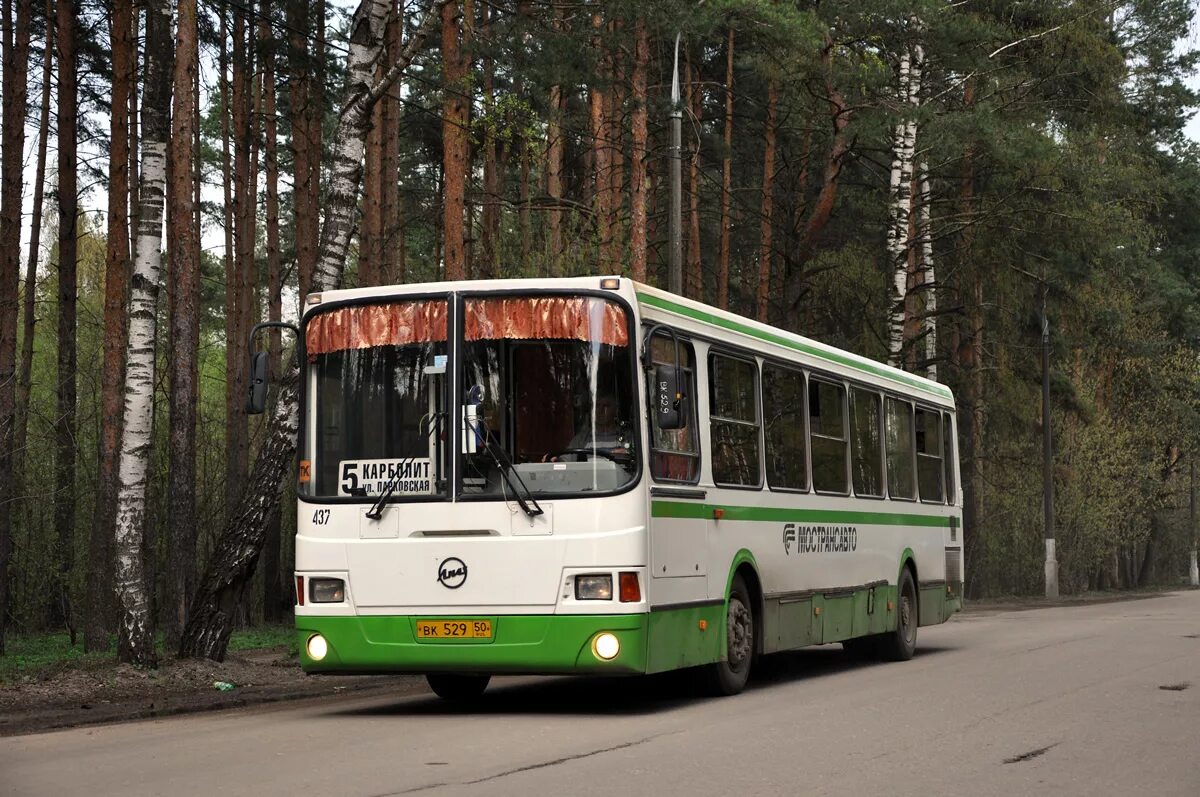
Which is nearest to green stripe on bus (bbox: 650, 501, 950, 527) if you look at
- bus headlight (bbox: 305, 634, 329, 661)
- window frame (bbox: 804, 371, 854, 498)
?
window frame (bbox: 804, 371, 854, 498)

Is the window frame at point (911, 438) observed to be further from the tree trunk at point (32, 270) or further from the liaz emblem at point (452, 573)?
the tree trunk at point (32, 270)

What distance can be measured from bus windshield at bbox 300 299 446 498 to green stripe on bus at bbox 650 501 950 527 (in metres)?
1.76

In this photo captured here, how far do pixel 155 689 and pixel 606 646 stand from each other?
527cm

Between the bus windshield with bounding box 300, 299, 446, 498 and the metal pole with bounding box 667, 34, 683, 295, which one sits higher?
the metal pole with bounding box 667, 34, 683, 295

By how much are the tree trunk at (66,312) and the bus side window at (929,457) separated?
1400 cm

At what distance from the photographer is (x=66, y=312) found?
111ft

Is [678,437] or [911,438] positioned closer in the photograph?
[678,437]

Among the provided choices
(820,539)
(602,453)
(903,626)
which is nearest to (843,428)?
(820,539)

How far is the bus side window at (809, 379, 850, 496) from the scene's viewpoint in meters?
17.2

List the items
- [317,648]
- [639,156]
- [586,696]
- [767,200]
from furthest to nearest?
1. [767,200]
2. [639,156]
3. [586,696]
4. [317,648]

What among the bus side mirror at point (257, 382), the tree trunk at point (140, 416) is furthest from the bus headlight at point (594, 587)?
the tree trunk at point (140, 416)

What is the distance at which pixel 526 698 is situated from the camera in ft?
50.8

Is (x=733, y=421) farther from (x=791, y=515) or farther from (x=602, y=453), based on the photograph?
(x=602, y=453)

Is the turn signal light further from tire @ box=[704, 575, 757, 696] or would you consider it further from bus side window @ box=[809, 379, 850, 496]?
bus side window @ box=[809, 379, 850, 496]
